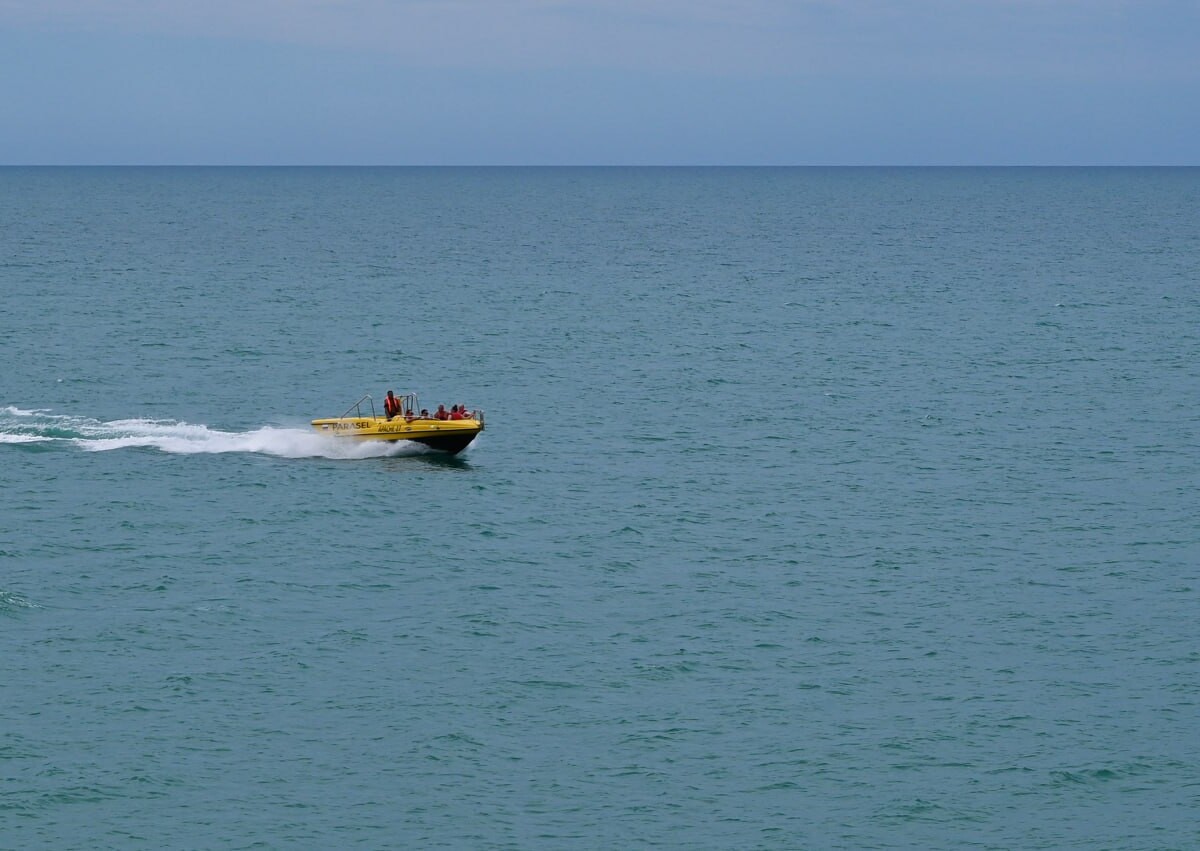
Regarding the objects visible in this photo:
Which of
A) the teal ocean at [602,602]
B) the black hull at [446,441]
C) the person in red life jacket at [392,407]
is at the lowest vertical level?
the teal ocean at [602,602]

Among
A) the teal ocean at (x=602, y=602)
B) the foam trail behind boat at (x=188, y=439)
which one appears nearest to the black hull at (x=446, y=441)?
the foam trail behind boat at (x=188, y=439)

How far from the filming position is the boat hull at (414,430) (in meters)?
69.1

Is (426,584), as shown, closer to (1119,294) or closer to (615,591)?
(615,591)

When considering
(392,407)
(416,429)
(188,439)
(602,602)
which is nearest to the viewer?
(602,602)

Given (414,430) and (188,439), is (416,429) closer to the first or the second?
(414,430)

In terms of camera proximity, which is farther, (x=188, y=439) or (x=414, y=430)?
(x=188, y=439)

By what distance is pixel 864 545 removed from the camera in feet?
190

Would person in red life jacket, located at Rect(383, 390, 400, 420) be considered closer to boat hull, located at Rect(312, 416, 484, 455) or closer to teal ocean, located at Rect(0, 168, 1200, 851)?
boat hull, located at Rect(312, 416, 484, 455)

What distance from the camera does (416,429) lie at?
69.2 metres

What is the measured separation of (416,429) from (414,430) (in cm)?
12

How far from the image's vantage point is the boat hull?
69.1 metres

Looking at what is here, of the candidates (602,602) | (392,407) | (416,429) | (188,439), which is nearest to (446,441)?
(416,429)

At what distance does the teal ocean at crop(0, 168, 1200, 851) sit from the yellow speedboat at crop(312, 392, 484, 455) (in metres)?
0.88

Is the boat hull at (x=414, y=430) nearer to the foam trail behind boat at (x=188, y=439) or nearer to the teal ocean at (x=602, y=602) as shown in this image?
the foam trail behind boat at (x=188, y=439)
